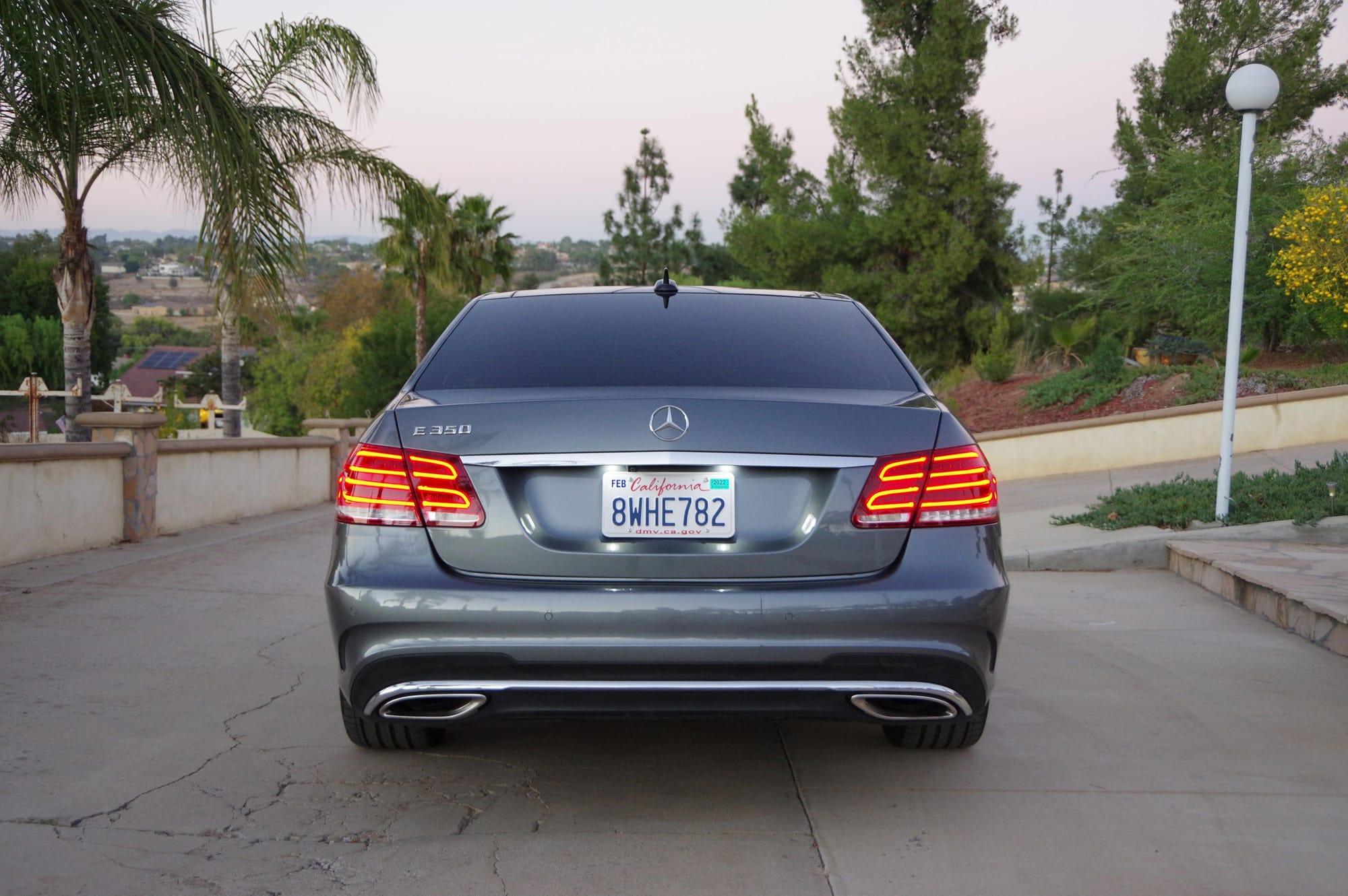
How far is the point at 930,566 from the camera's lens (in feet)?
11.3

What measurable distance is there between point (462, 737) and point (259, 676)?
1494 millimetres

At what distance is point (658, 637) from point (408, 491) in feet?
2.73

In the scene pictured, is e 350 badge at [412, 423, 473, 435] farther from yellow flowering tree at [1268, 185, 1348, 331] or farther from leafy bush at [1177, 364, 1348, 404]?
yellow flowering tree at [1268, 185, 1348, 331]

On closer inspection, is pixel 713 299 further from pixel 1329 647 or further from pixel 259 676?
pixel 1329 647

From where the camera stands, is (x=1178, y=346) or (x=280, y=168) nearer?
(x=280, y=168)

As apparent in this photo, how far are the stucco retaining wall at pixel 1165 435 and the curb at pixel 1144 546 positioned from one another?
4.60m

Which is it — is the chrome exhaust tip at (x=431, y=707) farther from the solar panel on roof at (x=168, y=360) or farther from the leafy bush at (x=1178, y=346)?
the solar panel on roof at (x=168, y=360)

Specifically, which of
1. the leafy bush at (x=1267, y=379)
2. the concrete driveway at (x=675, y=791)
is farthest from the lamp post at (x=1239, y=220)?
the leafy bush at (x=1267, y=379)

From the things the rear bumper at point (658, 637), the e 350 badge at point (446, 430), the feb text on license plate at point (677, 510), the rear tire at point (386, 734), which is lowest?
the rear tire at point (386, 734)

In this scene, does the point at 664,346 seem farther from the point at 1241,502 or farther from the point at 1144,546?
the point at 1241,502

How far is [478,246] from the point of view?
41750mm

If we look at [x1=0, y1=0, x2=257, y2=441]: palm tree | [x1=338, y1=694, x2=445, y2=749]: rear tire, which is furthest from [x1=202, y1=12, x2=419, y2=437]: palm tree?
[x1=338, y1=694, x2=445, y2=749]: rear tire

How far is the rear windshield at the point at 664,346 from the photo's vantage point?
384 centimetres

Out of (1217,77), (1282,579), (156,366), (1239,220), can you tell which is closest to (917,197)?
(1217,77)
